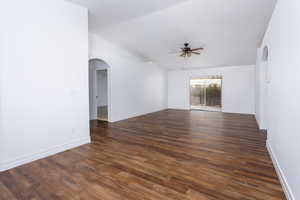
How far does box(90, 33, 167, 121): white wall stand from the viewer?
5.71 metres

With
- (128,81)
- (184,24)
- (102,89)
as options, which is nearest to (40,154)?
(128,81)

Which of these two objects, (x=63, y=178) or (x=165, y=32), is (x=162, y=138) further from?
(x=165, y=32)

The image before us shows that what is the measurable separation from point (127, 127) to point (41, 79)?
2.94m

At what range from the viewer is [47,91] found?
3.09m

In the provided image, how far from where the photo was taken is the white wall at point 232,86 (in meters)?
7.55

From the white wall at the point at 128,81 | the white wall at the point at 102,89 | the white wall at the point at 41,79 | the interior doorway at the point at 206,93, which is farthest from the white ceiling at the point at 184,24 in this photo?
the white wall at the point at 102,89

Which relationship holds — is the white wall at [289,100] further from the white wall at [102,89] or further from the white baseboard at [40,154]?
the white wall at [102,89]

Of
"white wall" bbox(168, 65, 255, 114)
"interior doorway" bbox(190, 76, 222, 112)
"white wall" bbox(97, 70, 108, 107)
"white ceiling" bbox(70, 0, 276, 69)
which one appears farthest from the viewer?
"white wall" bbox(97, 70, 108, 107)

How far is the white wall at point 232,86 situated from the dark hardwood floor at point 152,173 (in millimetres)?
4367

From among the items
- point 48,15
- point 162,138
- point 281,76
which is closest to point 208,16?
point 281,76

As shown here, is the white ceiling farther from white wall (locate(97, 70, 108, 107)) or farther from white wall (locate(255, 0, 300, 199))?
white wall (locate(97, 70, 108, 107))

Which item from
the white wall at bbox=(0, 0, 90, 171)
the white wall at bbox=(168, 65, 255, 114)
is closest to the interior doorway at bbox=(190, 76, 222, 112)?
the white wall at bbox=(168, 65, 255, 114)

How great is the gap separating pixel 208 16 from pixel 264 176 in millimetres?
3606

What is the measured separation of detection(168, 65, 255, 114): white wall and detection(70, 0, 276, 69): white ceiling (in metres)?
1.16
